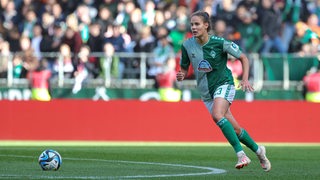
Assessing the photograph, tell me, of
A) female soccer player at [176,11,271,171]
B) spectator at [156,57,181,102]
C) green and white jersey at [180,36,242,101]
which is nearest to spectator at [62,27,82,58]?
spectator at [156,57,181,102]

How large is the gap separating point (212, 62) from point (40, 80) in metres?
11.5

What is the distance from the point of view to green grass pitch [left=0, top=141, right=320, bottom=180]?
456 inches

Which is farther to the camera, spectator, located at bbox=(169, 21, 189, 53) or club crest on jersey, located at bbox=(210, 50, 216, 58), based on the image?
spectator, located at bbox=(169, 21, 189, 53)

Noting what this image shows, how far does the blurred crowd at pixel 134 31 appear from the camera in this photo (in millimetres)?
23500

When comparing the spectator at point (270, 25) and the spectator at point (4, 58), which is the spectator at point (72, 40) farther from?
the spectator at point (270, 25)

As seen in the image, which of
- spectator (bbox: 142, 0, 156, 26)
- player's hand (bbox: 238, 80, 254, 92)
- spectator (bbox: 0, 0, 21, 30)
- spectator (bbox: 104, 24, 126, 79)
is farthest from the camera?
spectator (bbox: 0, 0, 21, 30)

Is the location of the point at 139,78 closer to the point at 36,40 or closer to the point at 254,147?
the point at 36,40

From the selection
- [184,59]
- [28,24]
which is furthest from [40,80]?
[184,59]

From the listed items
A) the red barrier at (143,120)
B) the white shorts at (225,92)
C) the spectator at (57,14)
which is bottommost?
the red barrier at (143,120)

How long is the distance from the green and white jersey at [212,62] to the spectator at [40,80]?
11.1m

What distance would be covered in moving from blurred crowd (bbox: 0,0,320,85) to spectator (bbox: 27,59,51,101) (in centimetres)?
8

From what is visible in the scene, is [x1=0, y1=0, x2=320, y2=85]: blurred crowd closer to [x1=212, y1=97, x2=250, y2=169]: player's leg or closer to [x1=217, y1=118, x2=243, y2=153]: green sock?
[x1=212, y1=97, x2=250, y2=169]: player's leg

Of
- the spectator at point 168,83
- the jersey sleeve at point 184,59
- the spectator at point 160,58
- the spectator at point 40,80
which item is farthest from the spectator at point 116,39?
the jersey sleeve at point 184,59

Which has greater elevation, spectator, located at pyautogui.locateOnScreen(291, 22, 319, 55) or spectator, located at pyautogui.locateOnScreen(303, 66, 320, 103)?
spectator, located at pyautogui.locateOnScreen(291, 22, 319, 55)
